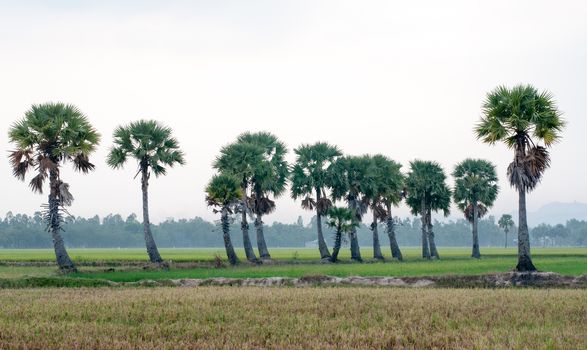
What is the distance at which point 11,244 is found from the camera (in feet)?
644

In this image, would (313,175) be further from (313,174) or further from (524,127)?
(524,127)

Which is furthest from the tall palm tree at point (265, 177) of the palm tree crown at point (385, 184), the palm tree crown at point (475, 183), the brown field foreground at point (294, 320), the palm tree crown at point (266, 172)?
the brown field foreground at point (294, 320)

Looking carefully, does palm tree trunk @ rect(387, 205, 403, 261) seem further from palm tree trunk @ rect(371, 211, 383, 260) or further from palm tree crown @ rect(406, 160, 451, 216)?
palm tree crown @ rect(406, 160, 451, 216)

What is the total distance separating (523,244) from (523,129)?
733cm

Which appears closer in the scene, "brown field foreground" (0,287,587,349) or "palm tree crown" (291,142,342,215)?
"brown field foreground" (0,287,587,349)

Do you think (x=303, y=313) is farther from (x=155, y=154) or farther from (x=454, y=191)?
(x=454, y=191)

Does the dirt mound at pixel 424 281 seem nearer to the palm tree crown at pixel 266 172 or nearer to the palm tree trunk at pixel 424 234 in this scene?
the palm tree crown at pixel 266 172

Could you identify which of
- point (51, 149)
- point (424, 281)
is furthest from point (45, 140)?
point (424, 281)

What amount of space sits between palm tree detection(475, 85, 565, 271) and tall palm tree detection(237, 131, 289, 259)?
27982 millimetres

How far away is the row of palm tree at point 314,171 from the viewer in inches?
1684

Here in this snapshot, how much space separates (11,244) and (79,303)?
620 ft

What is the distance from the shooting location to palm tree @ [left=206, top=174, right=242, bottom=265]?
59.0 metres

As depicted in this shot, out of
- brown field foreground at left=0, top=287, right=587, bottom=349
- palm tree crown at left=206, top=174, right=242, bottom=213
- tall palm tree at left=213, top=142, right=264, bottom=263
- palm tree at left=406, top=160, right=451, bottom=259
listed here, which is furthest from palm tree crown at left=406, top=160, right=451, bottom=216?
brown field foreground at left=0, top=287, right=587, bottom=349

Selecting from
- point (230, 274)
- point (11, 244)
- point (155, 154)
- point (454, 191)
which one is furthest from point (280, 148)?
point (11, 244)
